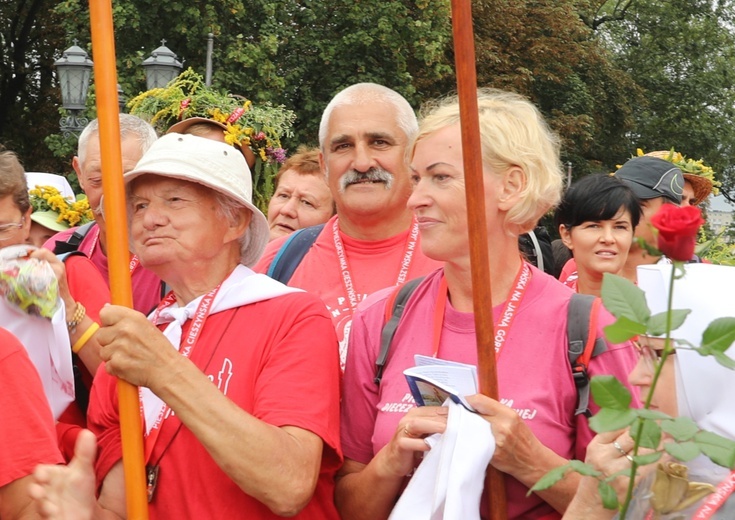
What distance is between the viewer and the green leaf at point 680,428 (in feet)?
6.66

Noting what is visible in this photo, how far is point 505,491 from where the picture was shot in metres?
2.96

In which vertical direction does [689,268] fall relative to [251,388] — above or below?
above

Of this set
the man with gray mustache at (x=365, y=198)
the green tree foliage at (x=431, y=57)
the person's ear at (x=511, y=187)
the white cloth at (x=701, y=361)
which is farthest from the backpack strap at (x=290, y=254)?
the green tree foliage at (x=431, y=57)

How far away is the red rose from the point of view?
6.33 ft

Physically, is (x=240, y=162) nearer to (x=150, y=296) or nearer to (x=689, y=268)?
(x=150, y=296)

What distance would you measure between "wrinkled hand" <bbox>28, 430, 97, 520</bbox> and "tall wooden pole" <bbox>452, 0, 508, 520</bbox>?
101 cm

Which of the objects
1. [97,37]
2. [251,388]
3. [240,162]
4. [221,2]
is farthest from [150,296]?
[221,2]

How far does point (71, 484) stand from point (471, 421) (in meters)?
1.00

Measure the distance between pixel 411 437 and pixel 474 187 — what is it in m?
0.71

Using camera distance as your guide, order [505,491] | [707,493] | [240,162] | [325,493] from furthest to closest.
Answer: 1. [240,162]
2. [325,493]
3. [505,491]
4. [707,493]

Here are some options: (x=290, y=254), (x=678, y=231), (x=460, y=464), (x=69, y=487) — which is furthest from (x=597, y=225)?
(x=678, y=231)

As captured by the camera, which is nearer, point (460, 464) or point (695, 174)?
point (460, 464)

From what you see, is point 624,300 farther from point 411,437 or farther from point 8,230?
point 8,230

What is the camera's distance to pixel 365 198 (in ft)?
14.8
